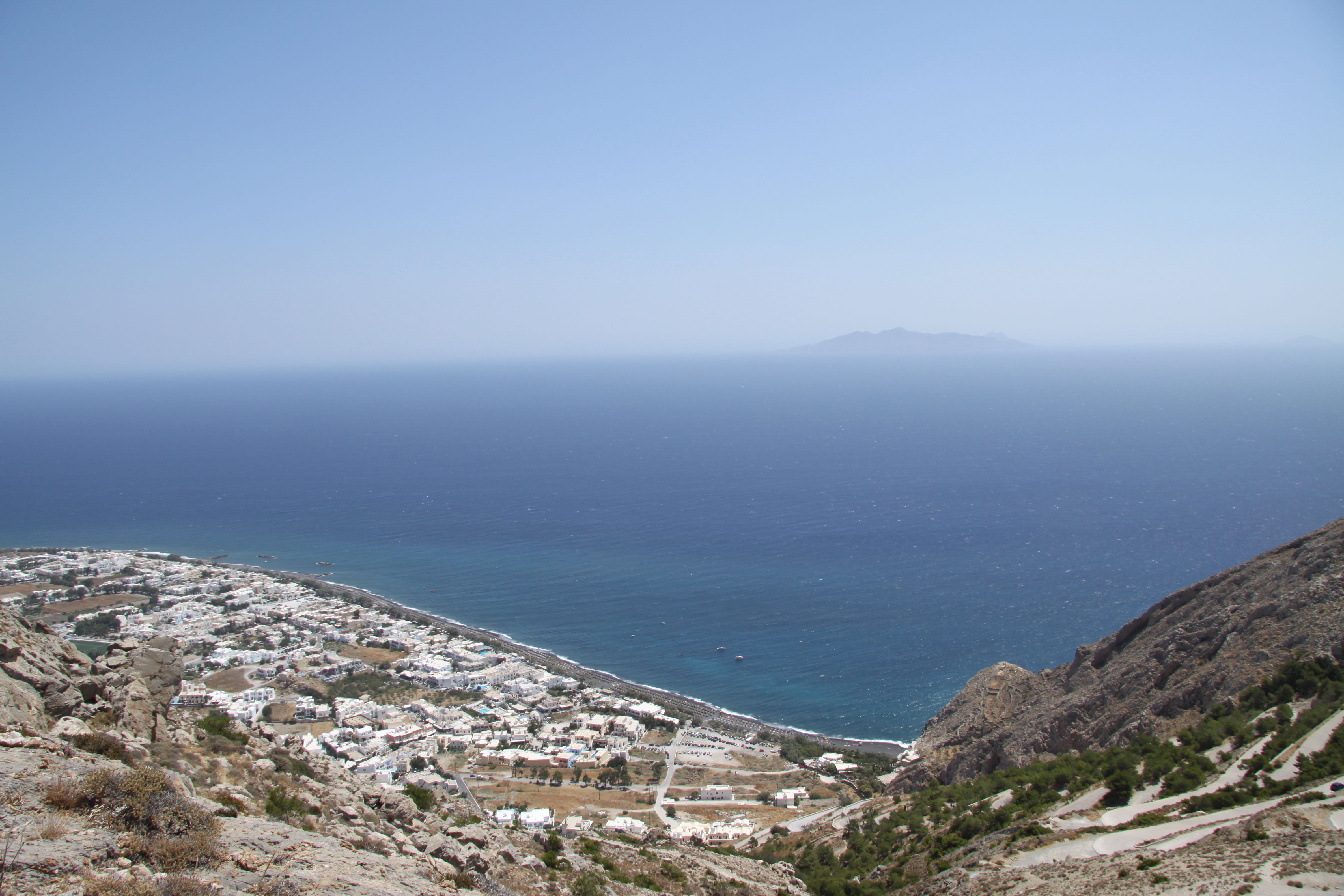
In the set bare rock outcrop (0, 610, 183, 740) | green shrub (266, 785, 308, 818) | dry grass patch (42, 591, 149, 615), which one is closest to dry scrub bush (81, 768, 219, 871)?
bare rock outcrop (0, 610, 183, 740)

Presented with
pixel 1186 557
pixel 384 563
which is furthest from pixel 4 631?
pixel 1186 557

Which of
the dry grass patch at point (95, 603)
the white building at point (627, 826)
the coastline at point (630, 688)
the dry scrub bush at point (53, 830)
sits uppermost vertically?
the dry scrub bush at point (53, 830)

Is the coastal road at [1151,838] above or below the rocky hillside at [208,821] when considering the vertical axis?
below

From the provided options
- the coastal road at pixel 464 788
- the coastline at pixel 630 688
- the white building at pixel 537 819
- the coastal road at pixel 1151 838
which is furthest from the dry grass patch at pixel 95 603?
the coastal road at pixel 1151 838

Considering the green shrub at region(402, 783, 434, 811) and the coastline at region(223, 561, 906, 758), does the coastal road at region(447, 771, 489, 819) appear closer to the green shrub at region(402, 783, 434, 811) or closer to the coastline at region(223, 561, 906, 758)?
the coastline at region(223, 561, 906, 758)

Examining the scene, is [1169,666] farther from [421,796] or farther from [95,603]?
[95,603]

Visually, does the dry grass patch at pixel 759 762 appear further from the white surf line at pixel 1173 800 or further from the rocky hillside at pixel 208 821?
the white surf line at pixel 1173 800

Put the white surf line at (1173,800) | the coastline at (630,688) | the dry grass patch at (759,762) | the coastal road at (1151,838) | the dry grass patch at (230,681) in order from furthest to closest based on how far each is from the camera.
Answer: the dry grass patch at (230,681), the coastline at (630,688), the dry grass patch at (759,762), the white surf line at (1173,800), the coastal road at (1151,838)
